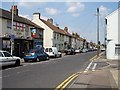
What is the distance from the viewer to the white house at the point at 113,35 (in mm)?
39344

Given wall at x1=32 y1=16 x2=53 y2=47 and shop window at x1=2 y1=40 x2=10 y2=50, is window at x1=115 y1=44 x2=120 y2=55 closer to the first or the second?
shop window at x1=2 y1=40 x2=10 y2=50

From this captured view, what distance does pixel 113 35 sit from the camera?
3988cm

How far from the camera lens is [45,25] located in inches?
2579

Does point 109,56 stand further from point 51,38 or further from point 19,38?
point 51,38

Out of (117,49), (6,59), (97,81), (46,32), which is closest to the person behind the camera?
(97,81)

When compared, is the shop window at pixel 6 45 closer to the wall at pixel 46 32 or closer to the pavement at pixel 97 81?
the pavement at pixel 97 81

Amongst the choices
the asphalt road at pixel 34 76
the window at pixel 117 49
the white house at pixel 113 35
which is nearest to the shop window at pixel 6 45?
the white house at pixel 113 35

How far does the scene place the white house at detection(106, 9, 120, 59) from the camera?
39.3m

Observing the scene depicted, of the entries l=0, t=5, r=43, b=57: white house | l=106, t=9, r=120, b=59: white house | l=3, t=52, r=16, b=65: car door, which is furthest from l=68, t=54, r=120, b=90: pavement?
l=106, t=9, r=120, b=59: white house

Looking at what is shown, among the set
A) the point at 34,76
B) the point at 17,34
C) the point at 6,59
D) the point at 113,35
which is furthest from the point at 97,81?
the point at 17,34

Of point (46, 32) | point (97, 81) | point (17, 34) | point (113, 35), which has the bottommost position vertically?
point (97, 81)

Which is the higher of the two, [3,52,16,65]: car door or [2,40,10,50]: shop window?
[2,40,10,50]: shop window

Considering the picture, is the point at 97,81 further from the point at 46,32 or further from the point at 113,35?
the point at 46,32

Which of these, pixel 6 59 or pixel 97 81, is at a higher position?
pixel 6 59
